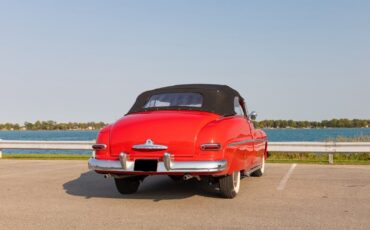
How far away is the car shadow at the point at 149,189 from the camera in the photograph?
7.01 m

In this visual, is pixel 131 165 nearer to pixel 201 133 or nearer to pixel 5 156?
pixel 201 133

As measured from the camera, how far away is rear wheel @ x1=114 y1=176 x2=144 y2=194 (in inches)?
277

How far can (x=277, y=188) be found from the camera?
303 inches

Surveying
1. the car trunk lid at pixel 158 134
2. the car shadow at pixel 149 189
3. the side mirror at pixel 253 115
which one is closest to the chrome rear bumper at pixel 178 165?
the car trunk lid at pixel 158 134

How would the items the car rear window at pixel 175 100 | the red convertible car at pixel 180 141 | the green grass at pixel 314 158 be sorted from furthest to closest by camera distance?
1. the green grass at pixel 314 158
2. the car rear window at pixel 175 100
3. the red convertible car at pixel 180 141

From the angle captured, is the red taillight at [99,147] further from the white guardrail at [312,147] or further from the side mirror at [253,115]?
the white guardrail at [312,147]

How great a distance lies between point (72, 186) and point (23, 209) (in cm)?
229

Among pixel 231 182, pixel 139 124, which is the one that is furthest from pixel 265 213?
pixel 139 124

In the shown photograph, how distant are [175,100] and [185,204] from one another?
1667 mm

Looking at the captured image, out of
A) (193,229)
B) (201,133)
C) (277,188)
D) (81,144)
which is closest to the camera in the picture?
(193,229)

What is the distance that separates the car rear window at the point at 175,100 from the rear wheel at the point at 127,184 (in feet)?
3.84

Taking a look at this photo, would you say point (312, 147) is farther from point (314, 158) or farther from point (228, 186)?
point (228, 186)

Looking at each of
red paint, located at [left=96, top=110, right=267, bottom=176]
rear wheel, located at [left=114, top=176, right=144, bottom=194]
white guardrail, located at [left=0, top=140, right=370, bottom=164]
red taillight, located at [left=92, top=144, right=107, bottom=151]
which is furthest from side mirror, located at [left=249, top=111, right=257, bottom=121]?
white guardrail, located at [left=0, top=140, right=370, bottom=164]

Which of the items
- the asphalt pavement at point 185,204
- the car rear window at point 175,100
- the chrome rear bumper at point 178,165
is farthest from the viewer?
the car rear window at point 175,100
